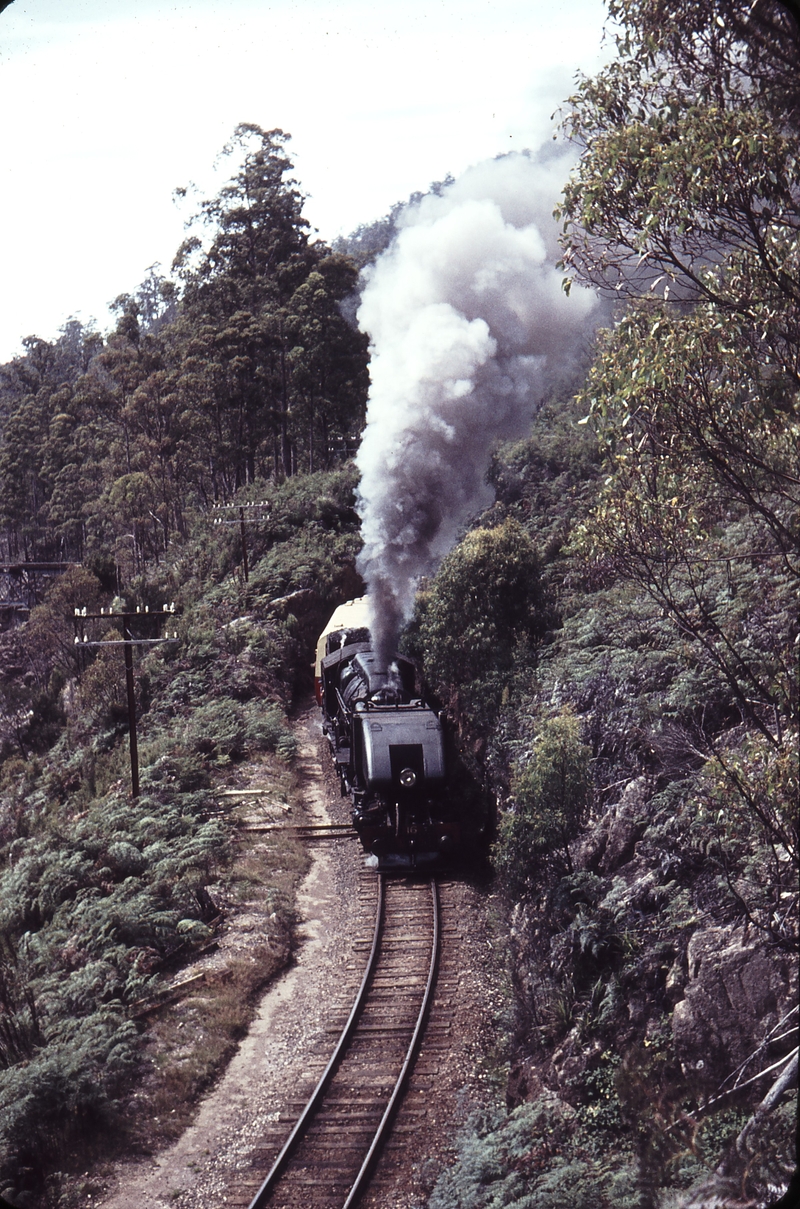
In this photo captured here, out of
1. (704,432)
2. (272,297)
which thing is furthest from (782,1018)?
(272,297)

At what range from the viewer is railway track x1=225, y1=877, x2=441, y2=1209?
389 inches

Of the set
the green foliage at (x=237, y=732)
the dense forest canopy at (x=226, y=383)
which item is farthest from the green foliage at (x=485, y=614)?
the dense forest canopy at (x=226, y=383)

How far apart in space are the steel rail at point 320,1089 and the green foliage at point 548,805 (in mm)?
2321

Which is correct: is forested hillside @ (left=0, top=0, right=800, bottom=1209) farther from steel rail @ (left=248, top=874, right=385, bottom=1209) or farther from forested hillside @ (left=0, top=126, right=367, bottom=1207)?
steel rail @ (left=248, top=874, right=385, bottom=1209)

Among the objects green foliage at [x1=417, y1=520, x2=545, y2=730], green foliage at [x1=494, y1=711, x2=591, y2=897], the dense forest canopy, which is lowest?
green foliage at [x1=494, y1=711, x2=591, y2=897]

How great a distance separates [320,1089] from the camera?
11367mm

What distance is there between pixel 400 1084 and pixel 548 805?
397cm

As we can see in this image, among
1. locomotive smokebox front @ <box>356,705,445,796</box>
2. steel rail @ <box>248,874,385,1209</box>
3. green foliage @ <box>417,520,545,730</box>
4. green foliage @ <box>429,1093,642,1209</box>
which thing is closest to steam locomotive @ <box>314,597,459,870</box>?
locomotive smokebox front @ <box>356,705,445,796</box>

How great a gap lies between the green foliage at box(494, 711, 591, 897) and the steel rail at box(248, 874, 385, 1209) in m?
2.32

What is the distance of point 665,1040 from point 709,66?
909 centimetres

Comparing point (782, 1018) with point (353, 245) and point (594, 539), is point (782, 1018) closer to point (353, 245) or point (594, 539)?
point (594, 539)

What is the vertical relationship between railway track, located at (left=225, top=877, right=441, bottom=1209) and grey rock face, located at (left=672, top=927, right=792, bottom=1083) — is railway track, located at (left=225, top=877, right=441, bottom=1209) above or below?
below

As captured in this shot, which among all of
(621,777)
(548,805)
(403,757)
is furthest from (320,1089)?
(403,757)

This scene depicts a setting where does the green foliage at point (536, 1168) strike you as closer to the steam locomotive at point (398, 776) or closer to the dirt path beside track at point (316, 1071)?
the dirt path beside track at point (316, 1071)
